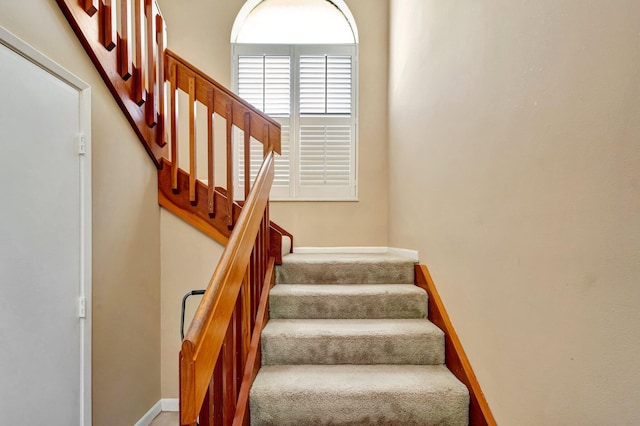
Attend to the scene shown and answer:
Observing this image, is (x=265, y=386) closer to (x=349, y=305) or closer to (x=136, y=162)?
(x=349, y=305)

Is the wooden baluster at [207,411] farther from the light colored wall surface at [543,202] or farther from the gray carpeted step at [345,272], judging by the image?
the gray carpeted step at [345,272]

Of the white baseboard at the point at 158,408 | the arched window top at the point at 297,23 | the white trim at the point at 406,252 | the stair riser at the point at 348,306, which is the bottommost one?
the white baseboard at the point at 158,408

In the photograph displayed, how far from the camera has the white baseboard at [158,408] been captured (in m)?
2.30

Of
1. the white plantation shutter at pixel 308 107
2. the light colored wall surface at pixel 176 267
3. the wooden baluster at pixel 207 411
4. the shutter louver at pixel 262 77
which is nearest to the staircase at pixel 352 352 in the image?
the wooden baluster at pixel 207 411

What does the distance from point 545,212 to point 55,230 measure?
1.84 m

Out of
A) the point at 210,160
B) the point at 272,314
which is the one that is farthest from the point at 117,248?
the point at 272,314

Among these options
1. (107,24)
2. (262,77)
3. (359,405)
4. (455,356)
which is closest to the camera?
(359,405)

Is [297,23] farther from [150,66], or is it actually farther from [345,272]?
[345,272]

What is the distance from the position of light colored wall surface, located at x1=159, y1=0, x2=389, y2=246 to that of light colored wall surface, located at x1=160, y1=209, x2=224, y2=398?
3.64 feet

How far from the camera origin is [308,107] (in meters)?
3.54

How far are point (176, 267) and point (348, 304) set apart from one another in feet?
3.92

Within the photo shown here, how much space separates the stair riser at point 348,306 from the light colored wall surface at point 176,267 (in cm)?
63

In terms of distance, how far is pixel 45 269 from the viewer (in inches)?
58.6

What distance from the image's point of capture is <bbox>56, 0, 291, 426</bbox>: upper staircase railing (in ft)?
3.89
